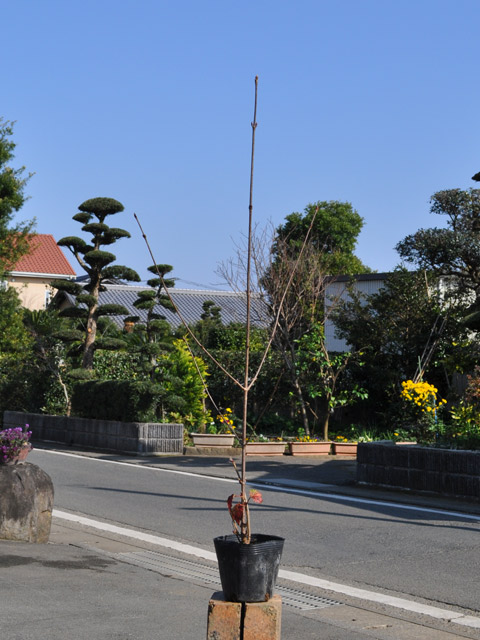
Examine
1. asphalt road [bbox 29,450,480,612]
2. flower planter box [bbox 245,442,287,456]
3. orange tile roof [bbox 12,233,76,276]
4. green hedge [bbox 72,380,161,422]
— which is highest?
orange tile roof [bbox 12,233,76,276]

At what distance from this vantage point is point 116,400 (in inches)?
874

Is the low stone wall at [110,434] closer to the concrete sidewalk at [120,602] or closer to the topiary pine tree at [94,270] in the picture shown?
the topiary pine tree at [94,270]

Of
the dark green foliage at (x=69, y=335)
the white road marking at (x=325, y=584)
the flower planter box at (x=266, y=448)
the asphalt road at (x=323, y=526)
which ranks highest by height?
the dark green foliage at (x=69, y=335)

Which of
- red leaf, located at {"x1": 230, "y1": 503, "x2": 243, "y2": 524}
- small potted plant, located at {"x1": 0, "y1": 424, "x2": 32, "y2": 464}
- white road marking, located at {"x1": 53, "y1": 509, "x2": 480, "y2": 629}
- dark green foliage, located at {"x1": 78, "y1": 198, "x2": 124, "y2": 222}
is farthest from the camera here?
dark green foliage, located at {"x1": 78, "y1": 198, "x2": 124, "y2": 222}

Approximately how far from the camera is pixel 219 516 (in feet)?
38.1

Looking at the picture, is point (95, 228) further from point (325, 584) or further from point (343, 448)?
point (325, 584)

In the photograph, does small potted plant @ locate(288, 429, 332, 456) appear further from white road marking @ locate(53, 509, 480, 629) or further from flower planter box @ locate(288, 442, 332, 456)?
white road marking @ locate(53, 509, 480, 629)

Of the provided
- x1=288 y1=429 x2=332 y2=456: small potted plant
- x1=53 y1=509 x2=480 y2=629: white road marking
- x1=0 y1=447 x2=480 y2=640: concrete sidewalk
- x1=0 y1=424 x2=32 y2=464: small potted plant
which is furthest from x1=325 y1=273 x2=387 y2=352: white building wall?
x1=0 y1=447 x2=480 y2=640: concrete sidewalk

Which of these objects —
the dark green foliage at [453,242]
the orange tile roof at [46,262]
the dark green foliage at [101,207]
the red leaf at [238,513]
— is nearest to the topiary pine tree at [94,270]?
the dark green foliage at [101,207]

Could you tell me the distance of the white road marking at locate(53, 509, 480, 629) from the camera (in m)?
6.63

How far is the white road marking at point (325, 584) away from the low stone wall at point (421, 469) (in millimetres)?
5604

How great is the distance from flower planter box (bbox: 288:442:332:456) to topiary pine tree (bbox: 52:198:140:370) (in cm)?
623

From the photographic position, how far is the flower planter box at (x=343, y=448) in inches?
818

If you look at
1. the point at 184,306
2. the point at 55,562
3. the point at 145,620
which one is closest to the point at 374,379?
the point at 55,562
